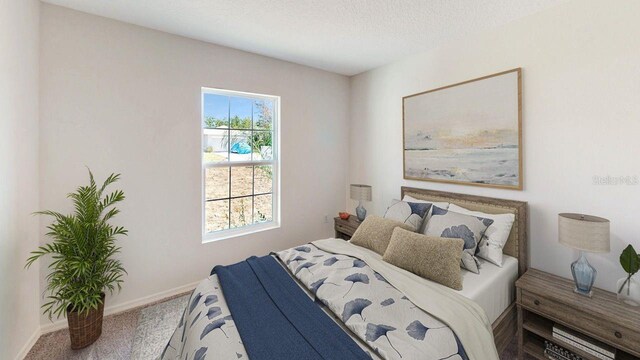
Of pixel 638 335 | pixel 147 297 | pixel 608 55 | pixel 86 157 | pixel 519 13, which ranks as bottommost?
pixel 147 297

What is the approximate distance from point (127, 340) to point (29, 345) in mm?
654

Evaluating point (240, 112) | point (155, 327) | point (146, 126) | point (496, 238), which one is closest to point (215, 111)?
point (240, 112)

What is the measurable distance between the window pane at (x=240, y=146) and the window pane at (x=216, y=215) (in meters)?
0.54

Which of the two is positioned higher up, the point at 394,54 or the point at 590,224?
the point at 394,54

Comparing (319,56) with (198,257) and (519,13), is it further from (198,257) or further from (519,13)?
(198,257)

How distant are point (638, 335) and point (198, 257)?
3.24 meters

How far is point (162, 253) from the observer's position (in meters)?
2.50

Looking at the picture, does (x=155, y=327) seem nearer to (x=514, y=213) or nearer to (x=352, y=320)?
(x=352, y=320)

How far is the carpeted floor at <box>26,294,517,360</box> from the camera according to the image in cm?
181

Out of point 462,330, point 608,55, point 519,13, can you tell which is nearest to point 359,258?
point 462,330

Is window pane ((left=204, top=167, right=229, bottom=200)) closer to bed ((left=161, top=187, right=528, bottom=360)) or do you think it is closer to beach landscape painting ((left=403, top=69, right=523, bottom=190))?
bed ((left=161, top=187, right=528, bottom=360))

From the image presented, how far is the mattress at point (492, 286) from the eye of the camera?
5.39ft

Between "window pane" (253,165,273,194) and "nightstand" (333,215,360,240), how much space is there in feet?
3.26

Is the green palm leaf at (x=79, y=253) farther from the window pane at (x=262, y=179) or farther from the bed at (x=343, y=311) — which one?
the window pane at (x=262, y=179)
